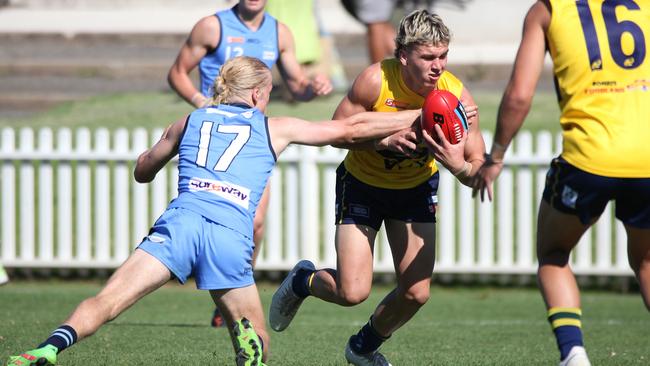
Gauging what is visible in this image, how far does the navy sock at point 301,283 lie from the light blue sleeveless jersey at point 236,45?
2.02m

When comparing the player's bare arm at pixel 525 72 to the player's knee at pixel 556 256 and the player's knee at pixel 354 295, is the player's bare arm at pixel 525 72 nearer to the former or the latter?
the player's knee at pixel 556 256

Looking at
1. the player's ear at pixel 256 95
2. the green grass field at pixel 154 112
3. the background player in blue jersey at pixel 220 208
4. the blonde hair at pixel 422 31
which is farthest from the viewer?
the green grass field at pixel 154 112

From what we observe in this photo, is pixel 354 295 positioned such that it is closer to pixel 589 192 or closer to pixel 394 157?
pixel 394 157

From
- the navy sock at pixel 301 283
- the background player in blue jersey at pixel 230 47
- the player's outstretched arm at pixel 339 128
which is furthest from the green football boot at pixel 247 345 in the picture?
the background player in blue jersey at pixel 230 47

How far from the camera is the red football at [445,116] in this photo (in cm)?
534

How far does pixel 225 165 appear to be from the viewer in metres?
5.09

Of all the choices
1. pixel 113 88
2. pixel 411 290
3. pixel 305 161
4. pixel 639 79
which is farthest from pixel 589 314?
pixel 113 88

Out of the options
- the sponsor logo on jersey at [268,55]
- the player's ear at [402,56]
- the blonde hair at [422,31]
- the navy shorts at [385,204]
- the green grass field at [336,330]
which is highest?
the blonde hair at [422,31]

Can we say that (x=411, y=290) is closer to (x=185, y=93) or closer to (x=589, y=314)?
(x=185, y=93)

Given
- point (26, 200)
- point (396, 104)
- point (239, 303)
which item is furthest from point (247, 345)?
point (26, 200)

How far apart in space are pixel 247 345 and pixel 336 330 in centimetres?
309

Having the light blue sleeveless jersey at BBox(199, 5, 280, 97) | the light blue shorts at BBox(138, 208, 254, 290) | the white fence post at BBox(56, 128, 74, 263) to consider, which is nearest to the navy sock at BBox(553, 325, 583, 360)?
the light blue shorts at BBox(138, 208, 254, 290)

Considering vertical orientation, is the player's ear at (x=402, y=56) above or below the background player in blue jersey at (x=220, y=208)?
above

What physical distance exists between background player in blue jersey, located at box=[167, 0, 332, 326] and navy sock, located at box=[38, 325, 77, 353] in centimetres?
329
